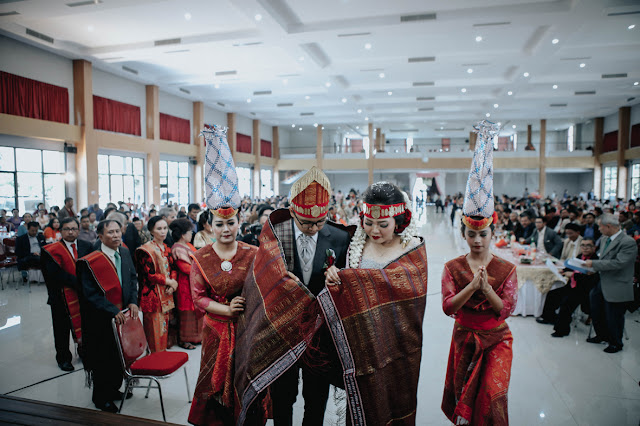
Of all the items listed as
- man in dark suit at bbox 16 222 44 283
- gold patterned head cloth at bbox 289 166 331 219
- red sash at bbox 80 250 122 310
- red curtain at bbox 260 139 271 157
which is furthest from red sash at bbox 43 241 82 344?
red curtain at bbox 260 139 271 157

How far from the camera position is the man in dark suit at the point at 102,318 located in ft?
10.2

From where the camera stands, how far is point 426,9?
9.74m

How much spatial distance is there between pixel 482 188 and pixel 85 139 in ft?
46.4

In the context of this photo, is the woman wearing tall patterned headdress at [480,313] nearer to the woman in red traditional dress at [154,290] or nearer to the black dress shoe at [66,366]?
the woman in red traditional dress at [154,290]

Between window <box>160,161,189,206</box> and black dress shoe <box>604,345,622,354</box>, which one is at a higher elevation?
window <box>160,161,189,206</box>

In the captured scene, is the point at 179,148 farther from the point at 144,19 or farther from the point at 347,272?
the point at 347,272

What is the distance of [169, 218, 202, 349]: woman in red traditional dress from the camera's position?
4.34 meters

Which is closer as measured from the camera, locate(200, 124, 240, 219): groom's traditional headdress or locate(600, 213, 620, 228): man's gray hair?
locate(200, 124, 240, 219): groom's traditional headdress

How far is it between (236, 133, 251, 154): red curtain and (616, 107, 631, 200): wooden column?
21.1 meters

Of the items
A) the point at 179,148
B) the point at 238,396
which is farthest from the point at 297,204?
the point at 179,148

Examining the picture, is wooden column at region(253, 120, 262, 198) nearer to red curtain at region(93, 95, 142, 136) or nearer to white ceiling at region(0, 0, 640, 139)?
white ceiling at region(0, 0, 640, 139)

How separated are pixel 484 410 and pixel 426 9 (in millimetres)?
9677

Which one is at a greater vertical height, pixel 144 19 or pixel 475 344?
pixel 144 19

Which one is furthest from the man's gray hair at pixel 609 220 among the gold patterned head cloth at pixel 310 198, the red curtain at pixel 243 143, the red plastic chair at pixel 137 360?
the red curtain at pixel 243 143
